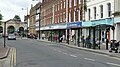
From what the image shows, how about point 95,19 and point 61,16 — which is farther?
point 61,16

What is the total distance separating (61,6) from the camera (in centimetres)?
7388

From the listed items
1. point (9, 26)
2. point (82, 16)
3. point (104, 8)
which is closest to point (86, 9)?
point (82, 16)

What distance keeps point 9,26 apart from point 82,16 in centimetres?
10336

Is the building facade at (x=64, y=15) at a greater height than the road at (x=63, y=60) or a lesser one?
greater

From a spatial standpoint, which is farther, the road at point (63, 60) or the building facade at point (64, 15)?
the building facade at point (64, 15)

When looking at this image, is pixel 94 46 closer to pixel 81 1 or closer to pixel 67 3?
pixel 81 1

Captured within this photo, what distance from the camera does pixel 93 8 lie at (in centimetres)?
5138

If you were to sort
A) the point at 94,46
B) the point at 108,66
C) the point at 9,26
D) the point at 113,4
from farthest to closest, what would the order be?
1. the point at 9,26
2. the point at 113,4
3. the point at 94,46
4. the point at 108,66

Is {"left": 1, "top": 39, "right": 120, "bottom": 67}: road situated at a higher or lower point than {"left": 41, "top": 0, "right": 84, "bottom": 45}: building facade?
lower

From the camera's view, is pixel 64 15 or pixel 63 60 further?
pixel 64 15

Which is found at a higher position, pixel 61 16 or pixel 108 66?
pixel 61 16

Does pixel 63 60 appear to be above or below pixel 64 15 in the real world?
below

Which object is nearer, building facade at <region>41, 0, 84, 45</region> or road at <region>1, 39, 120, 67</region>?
road at <region>1, 39, 120, 67</region>

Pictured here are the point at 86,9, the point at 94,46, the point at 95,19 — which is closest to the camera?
the point at 94,46
